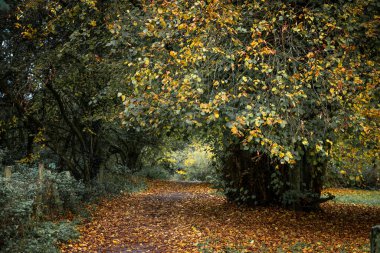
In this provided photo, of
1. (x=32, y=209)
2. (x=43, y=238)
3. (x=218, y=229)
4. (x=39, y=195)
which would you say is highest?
(x=39, y=195)

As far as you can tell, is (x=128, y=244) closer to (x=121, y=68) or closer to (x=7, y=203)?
(x=7, y=203)

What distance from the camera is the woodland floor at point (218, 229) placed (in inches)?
328

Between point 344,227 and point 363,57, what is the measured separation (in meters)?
4.65

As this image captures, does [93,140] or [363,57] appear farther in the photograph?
[93,140]

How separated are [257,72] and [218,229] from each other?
13.3ft

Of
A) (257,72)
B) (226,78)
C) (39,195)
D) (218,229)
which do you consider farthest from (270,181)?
(39,195)

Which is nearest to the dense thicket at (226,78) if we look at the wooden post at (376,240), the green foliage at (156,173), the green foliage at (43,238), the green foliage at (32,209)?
the green foliage at (32,209)

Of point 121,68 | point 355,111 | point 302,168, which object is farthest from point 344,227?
point 121,68

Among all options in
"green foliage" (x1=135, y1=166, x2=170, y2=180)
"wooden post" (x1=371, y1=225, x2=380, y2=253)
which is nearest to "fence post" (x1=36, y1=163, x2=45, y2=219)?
"wooden post" (x1=371, y1=225, x2=380, y2=253)

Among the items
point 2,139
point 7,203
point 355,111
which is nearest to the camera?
point 7,203

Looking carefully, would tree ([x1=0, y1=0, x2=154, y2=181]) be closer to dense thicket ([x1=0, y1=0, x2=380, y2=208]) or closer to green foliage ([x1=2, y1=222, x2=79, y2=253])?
dense thicket ([x1=0, y1=0, x2=380, y2=208])

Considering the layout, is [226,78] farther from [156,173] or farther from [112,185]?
[156,173]

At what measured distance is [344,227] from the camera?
1102cm

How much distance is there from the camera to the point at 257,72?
8312mm
